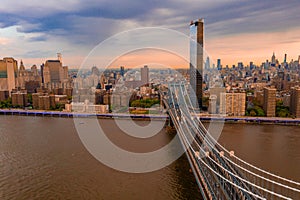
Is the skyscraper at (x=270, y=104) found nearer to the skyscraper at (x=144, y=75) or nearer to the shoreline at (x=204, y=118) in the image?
the shoreline at (x=204, y=118)

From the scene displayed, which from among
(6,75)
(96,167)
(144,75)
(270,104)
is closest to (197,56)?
(270,104)

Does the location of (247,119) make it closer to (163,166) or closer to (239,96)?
(239,96)

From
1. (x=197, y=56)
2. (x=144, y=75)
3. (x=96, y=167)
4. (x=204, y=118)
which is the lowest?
(x=96, y=167)

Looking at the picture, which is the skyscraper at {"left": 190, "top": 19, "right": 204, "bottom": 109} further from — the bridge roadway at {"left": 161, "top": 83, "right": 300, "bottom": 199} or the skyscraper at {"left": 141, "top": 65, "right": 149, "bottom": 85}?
the bridge roadway at {"left": 161, "top": 83, "right": 300, "bottom": 199}

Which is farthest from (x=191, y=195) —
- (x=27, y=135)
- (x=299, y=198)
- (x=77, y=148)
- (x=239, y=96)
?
(x=239, y=96)

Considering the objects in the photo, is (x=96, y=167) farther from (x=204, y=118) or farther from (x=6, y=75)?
(x=6, y=75)

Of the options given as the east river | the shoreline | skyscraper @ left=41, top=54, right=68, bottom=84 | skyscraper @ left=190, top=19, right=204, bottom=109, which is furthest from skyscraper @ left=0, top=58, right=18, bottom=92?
skyscraper @ left=190, top=19, right=204, bottom=109

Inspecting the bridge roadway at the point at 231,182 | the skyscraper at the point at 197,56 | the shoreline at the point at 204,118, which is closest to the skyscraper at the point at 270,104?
the shoreline at the point at 204,118
